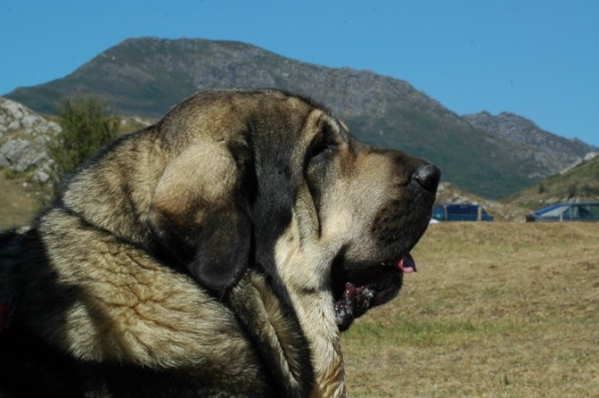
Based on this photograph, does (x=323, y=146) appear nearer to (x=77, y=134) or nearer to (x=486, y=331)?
(x=486, y=331)

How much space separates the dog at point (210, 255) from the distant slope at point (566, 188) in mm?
101366

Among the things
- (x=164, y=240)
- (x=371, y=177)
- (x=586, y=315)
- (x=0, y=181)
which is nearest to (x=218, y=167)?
(x=164, y=240)

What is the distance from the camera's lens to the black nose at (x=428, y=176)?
4.32 m

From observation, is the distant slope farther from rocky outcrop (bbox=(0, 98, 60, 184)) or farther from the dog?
the dog

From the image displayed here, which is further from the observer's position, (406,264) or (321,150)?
(406,264)

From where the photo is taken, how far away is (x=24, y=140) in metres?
62.5

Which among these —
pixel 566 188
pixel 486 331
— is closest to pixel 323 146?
pixel 486 331

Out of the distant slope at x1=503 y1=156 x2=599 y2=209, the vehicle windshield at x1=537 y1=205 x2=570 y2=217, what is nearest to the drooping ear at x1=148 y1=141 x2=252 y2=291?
the vehicle windshield at x1=537 y1=205 x2=570 y2=217

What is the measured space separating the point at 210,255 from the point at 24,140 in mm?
61701

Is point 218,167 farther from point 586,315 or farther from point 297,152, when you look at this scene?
point 586,315

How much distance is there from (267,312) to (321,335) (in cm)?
33

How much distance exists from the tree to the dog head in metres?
40.3

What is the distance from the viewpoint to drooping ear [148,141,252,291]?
3.49 metres

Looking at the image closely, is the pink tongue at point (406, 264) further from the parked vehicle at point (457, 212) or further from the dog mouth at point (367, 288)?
the parked vehicle at point (457, 212)
